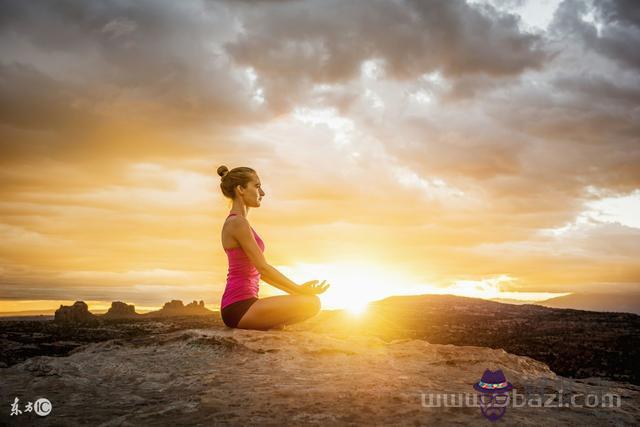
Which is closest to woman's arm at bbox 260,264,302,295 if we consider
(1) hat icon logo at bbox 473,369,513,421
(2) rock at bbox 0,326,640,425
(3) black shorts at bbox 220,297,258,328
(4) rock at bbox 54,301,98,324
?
(3) black shorts at bbox 220,297,258,328

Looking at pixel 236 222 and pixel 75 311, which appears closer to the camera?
pixel 236 222

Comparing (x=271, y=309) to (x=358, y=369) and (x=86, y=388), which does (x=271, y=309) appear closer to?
(x=358, y=369)

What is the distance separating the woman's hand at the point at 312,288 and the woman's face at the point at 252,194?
5.08ft

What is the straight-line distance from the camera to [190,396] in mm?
3689

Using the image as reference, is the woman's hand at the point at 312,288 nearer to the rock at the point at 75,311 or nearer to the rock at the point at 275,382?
the rock at the point at 275,382

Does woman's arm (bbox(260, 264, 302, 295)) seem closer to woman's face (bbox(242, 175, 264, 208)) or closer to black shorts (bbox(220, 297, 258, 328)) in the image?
black shorts (bbox(220, 297, 258, 328))

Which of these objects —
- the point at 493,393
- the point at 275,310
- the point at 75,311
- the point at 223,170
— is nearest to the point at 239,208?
the point at 223,170

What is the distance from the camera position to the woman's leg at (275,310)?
20.7 feet

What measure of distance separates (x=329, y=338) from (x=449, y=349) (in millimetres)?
1584

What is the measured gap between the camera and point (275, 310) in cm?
632

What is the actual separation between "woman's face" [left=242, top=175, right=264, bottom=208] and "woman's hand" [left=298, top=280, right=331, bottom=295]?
60.9 inches

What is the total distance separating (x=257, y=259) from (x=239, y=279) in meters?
0.50

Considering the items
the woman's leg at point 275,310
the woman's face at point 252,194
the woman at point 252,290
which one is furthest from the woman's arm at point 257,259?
the woman's face at point 252,194

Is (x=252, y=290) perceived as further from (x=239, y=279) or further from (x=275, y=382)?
(x=275, y=382)
